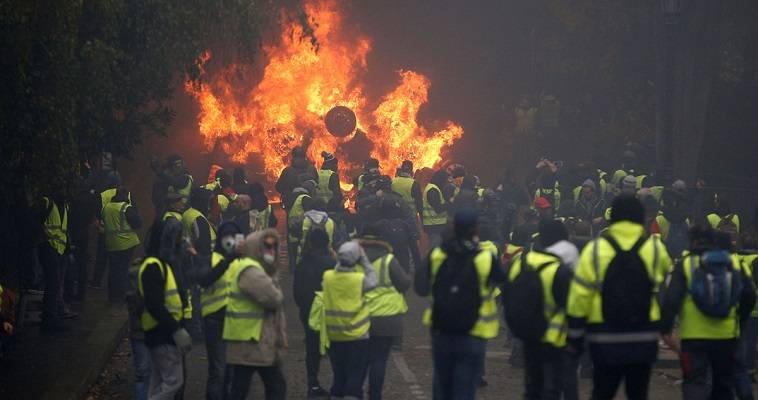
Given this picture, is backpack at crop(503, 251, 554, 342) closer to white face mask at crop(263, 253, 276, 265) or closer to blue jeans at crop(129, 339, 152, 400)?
white face mask at crop(263, 253, 276, 265)

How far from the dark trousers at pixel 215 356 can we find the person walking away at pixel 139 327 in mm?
624

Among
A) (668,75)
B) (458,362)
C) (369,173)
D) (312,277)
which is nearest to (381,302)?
(312,277)

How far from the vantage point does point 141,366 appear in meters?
10.6

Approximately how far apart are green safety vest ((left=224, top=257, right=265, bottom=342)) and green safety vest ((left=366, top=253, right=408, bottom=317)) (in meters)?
1.48

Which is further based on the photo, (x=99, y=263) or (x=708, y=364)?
(x=99, y=263)

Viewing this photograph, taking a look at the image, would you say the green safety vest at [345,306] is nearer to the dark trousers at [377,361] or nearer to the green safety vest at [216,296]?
the dark trousers at [377,361]

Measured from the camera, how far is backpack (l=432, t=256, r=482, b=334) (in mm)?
9164

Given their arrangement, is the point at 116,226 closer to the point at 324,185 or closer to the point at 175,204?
the point at 324,185

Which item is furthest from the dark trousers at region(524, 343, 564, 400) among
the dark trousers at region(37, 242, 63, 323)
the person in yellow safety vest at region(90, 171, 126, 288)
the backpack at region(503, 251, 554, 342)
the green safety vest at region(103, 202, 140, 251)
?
the person in yellow safety vest at region(90, 171, 126, 288)

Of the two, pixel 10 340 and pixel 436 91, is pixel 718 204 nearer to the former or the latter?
pixel 10 340

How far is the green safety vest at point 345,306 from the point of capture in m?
10.5

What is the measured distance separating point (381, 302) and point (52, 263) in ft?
19.5

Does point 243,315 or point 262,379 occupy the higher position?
point 243,315

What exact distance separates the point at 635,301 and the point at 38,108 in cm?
573
